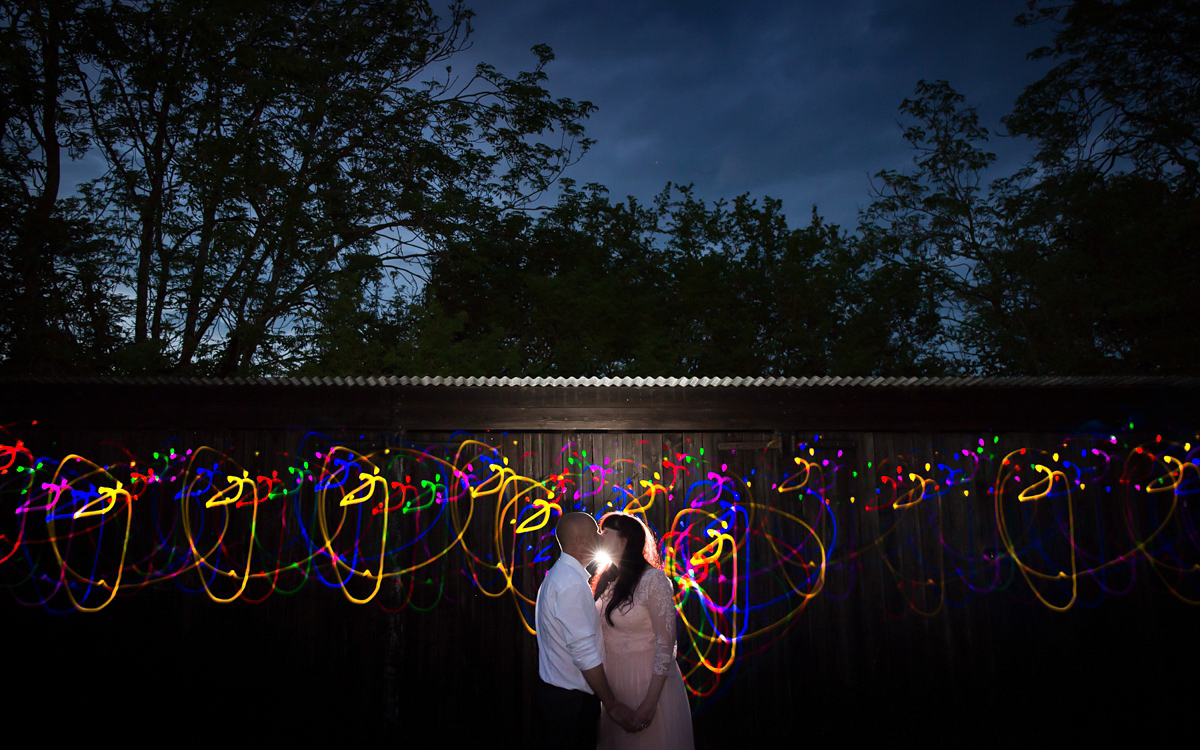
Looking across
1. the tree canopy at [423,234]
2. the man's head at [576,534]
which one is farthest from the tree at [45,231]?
the man's head at [576,534]

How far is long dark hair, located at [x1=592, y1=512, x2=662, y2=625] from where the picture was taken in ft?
12.6

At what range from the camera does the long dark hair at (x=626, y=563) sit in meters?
3.84

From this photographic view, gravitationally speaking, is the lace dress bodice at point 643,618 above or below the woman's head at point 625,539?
below

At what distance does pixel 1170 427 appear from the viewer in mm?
6402

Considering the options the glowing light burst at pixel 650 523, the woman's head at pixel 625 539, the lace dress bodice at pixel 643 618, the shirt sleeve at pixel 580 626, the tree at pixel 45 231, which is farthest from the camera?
the tree at pixel 45 231

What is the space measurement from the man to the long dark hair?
0.81 ft

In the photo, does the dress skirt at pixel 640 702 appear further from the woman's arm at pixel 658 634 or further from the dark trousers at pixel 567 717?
the dark trousers at pixel 567 717

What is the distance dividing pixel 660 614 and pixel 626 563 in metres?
0.32

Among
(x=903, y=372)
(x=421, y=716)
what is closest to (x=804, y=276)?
(x=903, y=372)

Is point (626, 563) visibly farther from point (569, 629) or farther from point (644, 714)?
point (644, 714)

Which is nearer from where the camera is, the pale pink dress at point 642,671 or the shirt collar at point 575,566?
the shirt collar at point 575,566

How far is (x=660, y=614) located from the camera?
3729 millimetres

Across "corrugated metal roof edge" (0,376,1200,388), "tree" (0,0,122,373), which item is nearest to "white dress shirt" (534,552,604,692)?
"corrugated metal roof edge" (0,376,1200,388)

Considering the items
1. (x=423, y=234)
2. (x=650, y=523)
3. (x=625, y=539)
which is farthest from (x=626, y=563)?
(x=423, y=234)
